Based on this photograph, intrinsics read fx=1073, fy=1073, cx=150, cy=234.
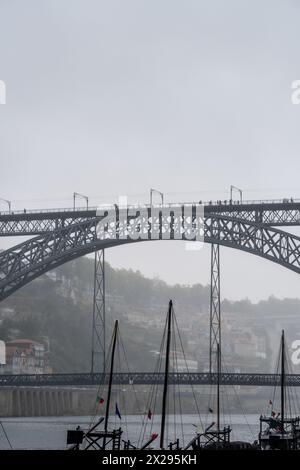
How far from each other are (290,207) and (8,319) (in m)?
87.9

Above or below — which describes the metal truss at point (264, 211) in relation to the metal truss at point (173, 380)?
above

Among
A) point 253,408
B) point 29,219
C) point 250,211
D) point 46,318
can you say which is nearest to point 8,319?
point 46,318

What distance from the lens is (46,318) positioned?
17800 cm

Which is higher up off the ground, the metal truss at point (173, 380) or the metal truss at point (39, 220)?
the metal truss at point (39, 220)

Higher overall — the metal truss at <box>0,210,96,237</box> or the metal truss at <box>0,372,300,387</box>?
the metal truss at <box>0,210,96,237</box>

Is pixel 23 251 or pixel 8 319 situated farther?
pixel 8 319

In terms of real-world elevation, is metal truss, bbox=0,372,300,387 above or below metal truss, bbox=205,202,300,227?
below

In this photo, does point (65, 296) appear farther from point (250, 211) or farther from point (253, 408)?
point (250, 211)

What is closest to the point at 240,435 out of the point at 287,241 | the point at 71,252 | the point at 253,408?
the point at 287,241
